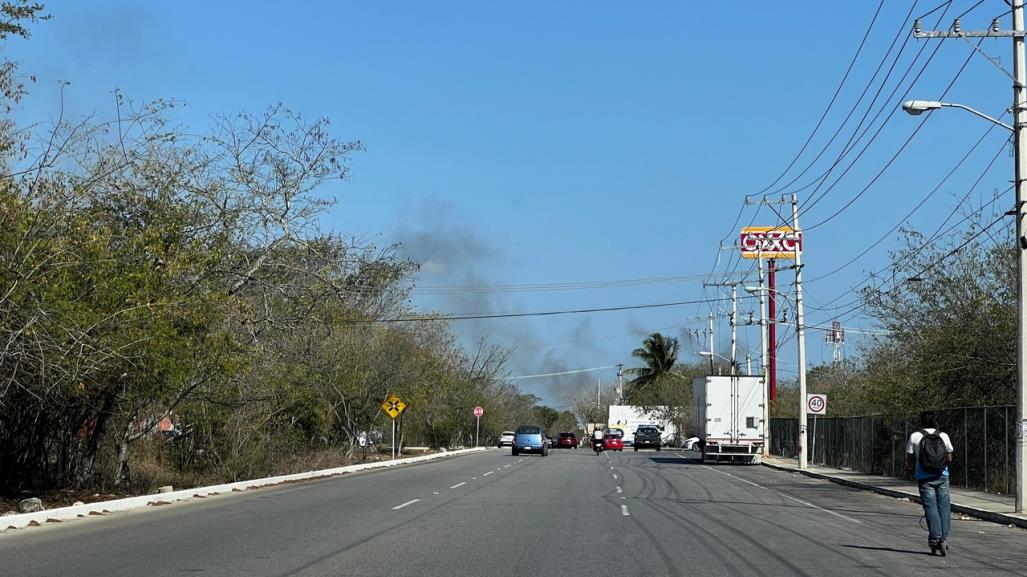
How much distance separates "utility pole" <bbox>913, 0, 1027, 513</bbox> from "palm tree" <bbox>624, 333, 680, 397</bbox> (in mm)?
80142

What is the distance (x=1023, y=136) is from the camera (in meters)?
22.0

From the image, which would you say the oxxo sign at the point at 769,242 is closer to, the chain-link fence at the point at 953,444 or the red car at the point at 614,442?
the red car at the point at 614,442

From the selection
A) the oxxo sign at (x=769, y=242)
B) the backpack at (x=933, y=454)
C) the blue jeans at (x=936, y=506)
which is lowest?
the blue jeans at (x=936, y=506)

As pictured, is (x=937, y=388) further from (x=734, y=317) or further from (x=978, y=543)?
(x=734, y=317)

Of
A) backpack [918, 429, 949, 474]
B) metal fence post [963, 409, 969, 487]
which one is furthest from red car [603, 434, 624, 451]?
backpack [918, 429, 949, 474]

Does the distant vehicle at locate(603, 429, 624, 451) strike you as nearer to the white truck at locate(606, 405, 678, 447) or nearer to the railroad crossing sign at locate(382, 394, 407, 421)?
the white truck at locate(606, 405, 678, 447)

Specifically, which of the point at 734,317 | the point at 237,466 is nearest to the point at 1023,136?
the point at 237,466

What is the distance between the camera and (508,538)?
1586cm

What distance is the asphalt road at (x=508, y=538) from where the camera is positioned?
1273 cm

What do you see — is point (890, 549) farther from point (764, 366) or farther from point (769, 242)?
point (769, 242)

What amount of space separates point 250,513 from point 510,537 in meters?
6.48

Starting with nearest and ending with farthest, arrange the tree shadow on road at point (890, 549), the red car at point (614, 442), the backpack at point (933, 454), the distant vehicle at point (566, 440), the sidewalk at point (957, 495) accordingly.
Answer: the tree shadow on road at point (890, 549) → the backpack at point (933, 454) → the sidewalk at point (957, 495) → the red car at point (614, 442) → the distant vehicle at point (566, 440)

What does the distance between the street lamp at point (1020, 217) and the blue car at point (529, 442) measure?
142 ft

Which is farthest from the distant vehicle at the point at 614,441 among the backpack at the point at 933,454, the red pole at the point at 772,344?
the backpack at the point at 933,454
